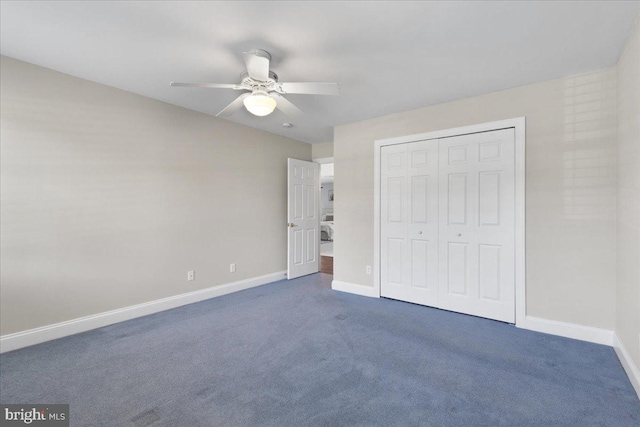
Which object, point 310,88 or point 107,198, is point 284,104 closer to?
point 310,88

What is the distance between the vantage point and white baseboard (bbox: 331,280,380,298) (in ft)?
13.3

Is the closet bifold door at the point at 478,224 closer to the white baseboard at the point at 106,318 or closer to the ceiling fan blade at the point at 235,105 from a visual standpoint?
the ceiling fan blade at the point at 235,105

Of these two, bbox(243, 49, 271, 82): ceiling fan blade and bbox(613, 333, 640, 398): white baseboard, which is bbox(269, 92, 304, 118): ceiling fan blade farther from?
bbox(613, 333, 640, 398): white baseboard

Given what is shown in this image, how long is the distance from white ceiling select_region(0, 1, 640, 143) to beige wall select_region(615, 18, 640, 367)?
25cm

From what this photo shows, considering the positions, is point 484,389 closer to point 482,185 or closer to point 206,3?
point 482,185

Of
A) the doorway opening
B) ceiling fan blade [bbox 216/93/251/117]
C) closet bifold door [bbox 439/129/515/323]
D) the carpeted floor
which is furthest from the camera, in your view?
the doorway opening

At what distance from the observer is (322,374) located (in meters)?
2.13

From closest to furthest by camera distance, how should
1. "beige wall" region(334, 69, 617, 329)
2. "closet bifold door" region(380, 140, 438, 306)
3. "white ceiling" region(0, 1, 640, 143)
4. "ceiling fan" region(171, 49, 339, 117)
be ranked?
"white ceiling" region(0, 1, 640, 143)
"ceiling fan" region(171, 49, 339, 117)
"beige wall" region(334, 69, 617, 329)
"closet bifold door" region(380, 140, 438, 306)

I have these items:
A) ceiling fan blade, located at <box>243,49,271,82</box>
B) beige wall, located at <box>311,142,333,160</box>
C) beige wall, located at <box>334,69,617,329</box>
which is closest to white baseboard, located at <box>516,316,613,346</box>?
beige wall, located at <box>334,69,617,329</box>

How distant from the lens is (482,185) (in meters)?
3.21

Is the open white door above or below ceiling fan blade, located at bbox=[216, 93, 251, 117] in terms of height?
below

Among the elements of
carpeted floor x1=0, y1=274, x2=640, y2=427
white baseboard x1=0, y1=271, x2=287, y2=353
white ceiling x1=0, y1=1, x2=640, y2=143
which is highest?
white ceiling x1=0, y1=1, x2=640, y2=143

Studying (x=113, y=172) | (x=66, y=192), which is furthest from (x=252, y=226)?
(x=66, y=192)

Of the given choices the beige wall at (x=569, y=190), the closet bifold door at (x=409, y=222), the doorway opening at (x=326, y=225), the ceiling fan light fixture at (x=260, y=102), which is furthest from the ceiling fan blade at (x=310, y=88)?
the doorway opening at (x=326, y=225)
